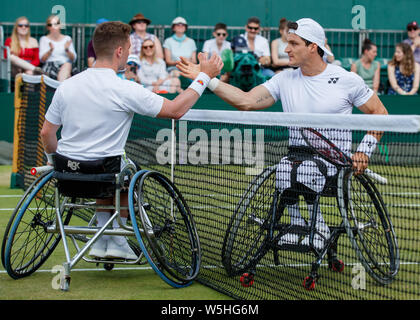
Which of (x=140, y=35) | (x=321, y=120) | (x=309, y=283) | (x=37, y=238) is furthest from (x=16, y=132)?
(x=321, y=120)

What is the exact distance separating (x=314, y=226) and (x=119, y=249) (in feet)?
4.32

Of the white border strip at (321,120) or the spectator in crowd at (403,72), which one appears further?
the spectator in crowd at (403,72)

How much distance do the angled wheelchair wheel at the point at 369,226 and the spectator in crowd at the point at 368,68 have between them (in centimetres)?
1008

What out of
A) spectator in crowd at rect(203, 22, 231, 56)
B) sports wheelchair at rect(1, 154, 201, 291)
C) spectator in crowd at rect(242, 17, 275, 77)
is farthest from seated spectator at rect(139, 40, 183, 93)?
sports wheelchair at rect(1, 154, 201, 291)

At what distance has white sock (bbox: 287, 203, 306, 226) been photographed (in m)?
5.19

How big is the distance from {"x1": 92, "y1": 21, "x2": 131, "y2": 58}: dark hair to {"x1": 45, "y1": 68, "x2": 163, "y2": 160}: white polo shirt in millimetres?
125

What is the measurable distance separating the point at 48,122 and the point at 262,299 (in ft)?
5.97

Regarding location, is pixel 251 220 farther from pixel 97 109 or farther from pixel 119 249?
pixel 97 109

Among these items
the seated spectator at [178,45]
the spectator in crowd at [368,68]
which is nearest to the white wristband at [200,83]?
the seated spectator at [178,45]

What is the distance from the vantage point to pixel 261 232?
518 cm

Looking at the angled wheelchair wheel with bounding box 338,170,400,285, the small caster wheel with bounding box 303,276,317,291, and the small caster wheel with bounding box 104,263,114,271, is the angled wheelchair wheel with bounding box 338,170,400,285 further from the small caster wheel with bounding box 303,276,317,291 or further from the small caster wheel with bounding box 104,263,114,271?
the small caster wheel with bounding box 104,263,114,271

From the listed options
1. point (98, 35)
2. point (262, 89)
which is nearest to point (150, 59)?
point (262, 89)

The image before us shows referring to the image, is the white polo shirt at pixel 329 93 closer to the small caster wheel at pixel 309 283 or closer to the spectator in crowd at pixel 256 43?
the small caster wheel at pixel 309 283

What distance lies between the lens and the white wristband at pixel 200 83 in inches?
194
